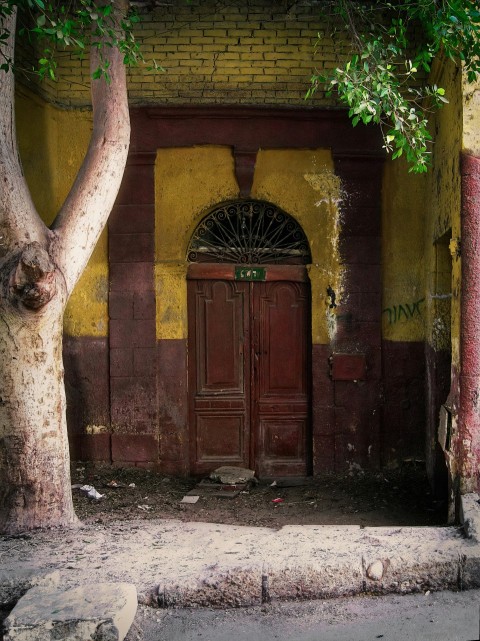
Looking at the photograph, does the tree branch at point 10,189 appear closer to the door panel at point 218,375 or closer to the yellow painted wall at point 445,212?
the door panel at point 218,375

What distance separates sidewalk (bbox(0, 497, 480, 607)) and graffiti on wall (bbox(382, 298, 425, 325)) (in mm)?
3051

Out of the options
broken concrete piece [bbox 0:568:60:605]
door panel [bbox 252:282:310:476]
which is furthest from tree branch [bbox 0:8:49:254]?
door panel [bbox 252:282:310:476]

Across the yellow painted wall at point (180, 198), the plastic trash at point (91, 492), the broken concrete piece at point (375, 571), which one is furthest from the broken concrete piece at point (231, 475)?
the broken concrete piece at point (375, 571)

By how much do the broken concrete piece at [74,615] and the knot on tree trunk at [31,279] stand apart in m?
2.04

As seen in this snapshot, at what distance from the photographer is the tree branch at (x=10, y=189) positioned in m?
5.51

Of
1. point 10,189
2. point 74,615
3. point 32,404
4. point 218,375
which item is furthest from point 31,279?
point 218,375

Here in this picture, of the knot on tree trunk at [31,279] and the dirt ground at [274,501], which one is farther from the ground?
the knot on tree trunk at [31,279]

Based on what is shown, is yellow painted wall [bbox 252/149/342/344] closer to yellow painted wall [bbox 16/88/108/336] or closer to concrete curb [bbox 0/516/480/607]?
yellow painted wall [bbox 16/88/108/336]

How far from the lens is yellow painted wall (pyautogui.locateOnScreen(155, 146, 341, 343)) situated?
26.5 ft

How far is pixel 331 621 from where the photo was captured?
15.1 ft

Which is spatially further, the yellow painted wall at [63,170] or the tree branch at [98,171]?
the yellow painted wall at [63,170]

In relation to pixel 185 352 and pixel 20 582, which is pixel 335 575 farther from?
pixel 185 352

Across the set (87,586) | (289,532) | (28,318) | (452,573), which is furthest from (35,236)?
(452,573)

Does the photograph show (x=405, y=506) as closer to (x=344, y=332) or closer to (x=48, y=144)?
(x=344, y=332)
